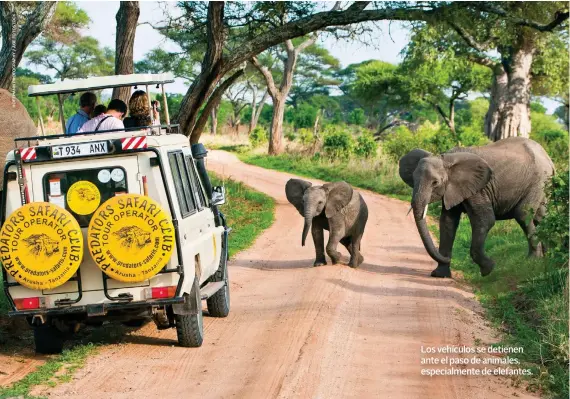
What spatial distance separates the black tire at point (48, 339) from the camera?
8.06 meters

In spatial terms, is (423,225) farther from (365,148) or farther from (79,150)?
(365,148)

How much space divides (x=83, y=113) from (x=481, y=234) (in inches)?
249

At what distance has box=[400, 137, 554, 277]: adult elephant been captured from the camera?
1267cm

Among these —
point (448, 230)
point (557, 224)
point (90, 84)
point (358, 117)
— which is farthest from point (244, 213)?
point (358, 117)

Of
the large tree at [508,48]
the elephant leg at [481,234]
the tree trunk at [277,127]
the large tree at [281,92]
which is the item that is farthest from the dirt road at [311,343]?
the tree trunk at [277,127]

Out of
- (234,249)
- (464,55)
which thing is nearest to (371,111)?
(464,55)

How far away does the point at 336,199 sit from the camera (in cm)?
1319

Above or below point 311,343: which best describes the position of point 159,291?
above

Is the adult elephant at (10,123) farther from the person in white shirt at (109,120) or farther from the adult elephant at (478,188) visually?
the adult elephant at (478,188)

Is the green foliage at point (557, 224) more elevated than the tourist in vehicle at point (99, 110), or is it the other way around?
the tourist in vehicle at point (99, 110)

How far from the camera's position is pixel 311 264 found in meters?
13.6

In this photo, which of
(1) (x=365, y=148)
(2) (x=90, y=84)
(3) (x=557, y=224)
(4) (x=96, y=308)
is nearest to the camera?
(4) (x=96, y=308)

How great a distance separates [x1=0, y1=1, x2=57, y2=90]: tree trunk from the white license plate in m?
7.14

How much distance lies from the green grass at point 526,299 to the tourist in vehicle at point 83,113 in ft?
16.7
